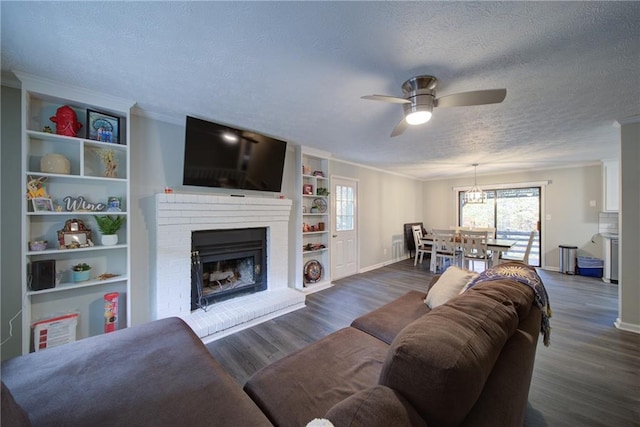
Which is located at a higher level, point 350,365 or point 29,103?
point 29,103

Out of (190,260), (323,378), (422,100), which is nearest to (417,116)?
(422,100)

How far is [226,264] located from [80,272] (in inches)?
56.0

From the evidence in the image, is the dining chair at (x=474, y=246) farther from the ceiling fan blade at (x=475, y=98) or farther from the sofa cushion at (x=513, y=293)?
the sofa cushion at (x=513, y=293)

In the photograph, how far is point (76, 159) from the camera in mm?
2088

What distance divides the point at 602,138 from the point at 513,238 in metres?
3.10

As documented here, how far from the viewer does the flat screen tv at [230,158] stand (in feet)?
8.29

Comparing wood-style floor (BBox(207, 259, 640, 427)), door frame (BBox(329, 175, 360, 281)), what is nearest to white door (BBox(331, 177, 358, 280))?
door frame (BBox(329, 175, 360, 281))

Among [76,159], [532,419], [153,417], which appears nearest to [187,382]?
[153,417]

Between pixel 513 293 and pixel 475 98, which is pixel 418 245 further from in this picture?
pixel 513 293

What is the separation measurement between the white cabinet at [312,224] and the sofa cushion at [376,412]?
305 cm

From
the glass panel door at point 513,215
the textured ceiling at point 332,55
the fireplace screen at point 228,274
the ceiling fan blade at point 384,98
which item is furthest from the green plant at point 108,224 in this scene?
A: the glass panel door at point 513,215

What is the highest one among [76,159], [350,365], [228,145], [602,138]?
[602,138]

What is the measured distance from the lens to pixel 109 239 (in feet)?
6.96

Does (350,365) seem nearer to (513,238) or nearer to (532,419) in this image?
(532,419)
